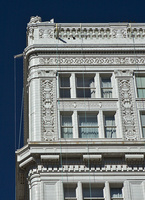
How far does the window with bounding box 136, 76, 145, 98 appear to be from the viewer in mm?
48325

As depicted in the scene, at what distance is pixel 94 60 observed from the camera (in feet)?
162

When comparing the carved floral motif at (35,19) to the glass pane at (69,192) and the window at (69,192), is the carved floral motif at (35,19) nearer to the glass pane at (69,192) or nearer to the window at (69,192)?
the window at (69,192)

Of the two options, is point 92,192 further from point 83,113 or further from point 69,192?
point 83,113

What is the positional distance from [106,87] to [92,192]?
27.2 feet

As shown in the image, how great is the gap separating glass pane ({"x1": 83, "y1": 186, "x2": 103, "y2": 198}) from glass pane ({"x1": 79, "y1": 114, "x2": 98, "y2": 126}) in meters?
4.90

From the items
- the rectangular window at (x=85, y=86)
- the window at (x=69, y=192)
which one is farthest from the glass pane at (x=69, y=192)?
the rectangular window at (x=85, y=86)

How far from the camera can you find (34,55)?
4931 cm

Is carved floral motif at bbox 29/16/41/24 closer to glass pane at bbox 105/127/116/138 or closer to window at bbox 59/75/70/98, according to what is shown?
window at bbox 59/75/70/98

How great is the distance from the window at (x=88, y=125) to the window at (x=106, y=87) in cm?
195

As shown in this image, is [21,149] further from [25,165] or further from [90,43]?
[90,43]

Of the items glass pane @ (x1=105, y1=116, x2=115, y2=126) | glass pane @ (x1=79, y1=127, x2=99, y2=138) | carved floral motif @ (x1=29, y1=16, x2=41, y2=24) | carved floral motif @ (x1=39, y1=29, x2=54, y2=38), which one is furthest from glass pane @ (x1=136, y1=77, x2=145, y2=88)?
carved floral motif @ (x1=29, y1=16, x2=41, y2=24)

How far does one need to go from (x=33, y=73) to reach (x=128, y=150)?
9.04 m

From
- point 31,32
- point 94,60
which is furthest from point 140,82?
point 31,32

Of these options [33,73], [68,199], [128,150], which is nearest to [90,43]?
[33,73]
